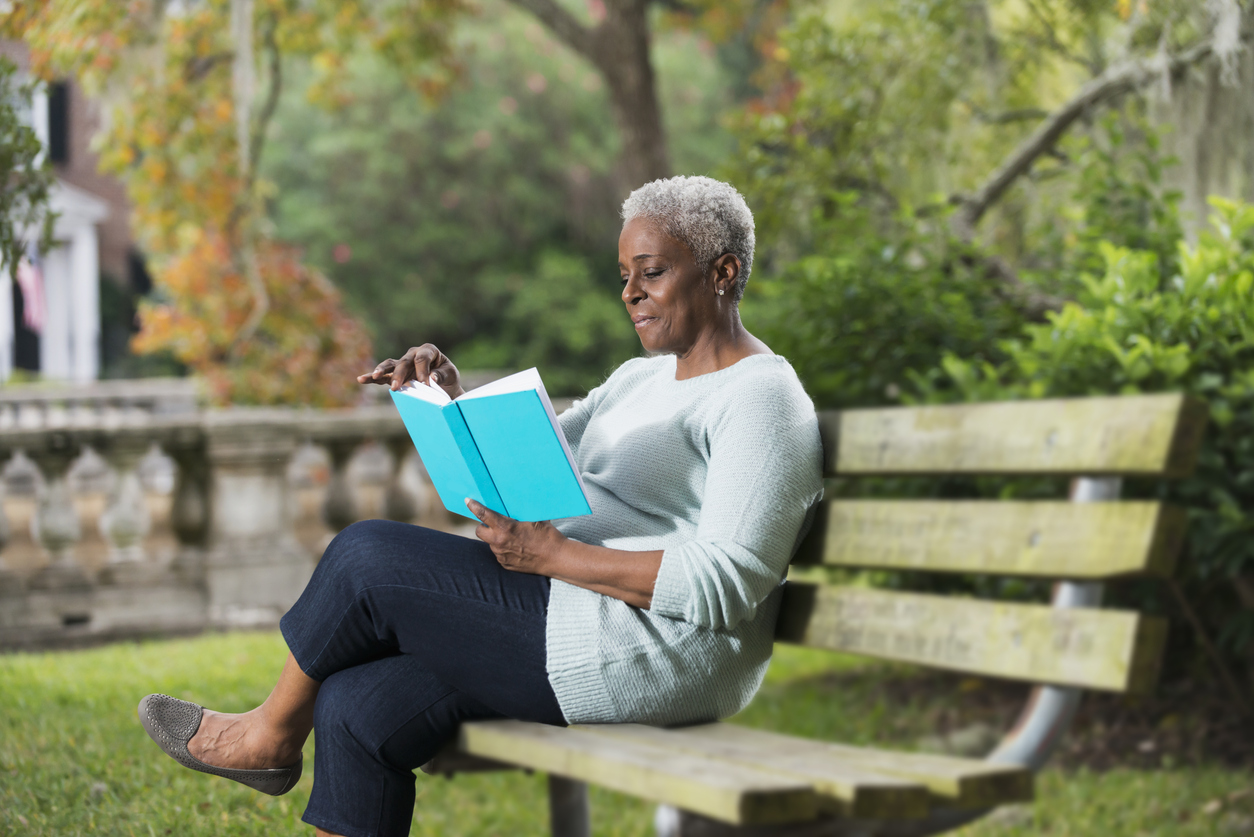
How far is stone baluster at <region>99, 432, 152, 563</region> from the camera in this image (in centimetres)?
524

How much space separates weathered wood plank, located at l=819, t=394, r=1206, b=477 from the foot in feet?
3.95

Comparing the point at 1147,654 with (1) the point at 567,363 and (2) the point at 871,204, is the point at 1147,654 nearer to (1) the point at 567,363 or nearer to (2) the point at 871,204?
(2) the point at 871,204

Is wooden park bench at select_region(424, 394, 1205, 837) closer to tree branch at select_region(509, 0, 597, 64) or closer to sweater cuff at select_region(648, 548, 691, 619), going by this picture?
sweater cuff at select_region(648, 548, 691, 619)

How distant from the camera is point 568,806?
2.55 m

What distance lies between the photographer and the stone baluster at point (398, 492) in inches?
232

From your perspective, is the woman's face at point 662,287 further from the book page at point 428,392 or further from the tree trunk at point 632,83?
the tree trunk at point 632,83

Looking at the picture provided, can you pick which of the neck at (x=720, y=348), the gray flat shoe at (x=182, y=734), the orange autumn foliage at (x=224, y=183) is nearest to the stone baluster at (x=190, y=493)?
the orange autumn foliage at (x=224, y=183)

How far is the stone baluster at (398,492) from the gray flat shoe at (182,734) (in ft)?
12.4

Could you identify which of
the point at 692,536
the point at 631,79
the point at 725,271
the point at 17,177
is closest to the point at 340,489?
the point at 631,79

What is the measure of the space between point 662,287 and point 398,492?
162 inches

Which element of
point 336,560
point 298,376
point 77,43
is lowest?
point 298,376

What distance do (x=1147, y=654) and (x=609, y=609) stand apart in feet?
2.84

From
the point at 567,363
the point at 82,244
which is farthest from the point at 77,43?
the point at 567,363

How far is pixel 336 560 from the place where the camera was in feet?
6.71
